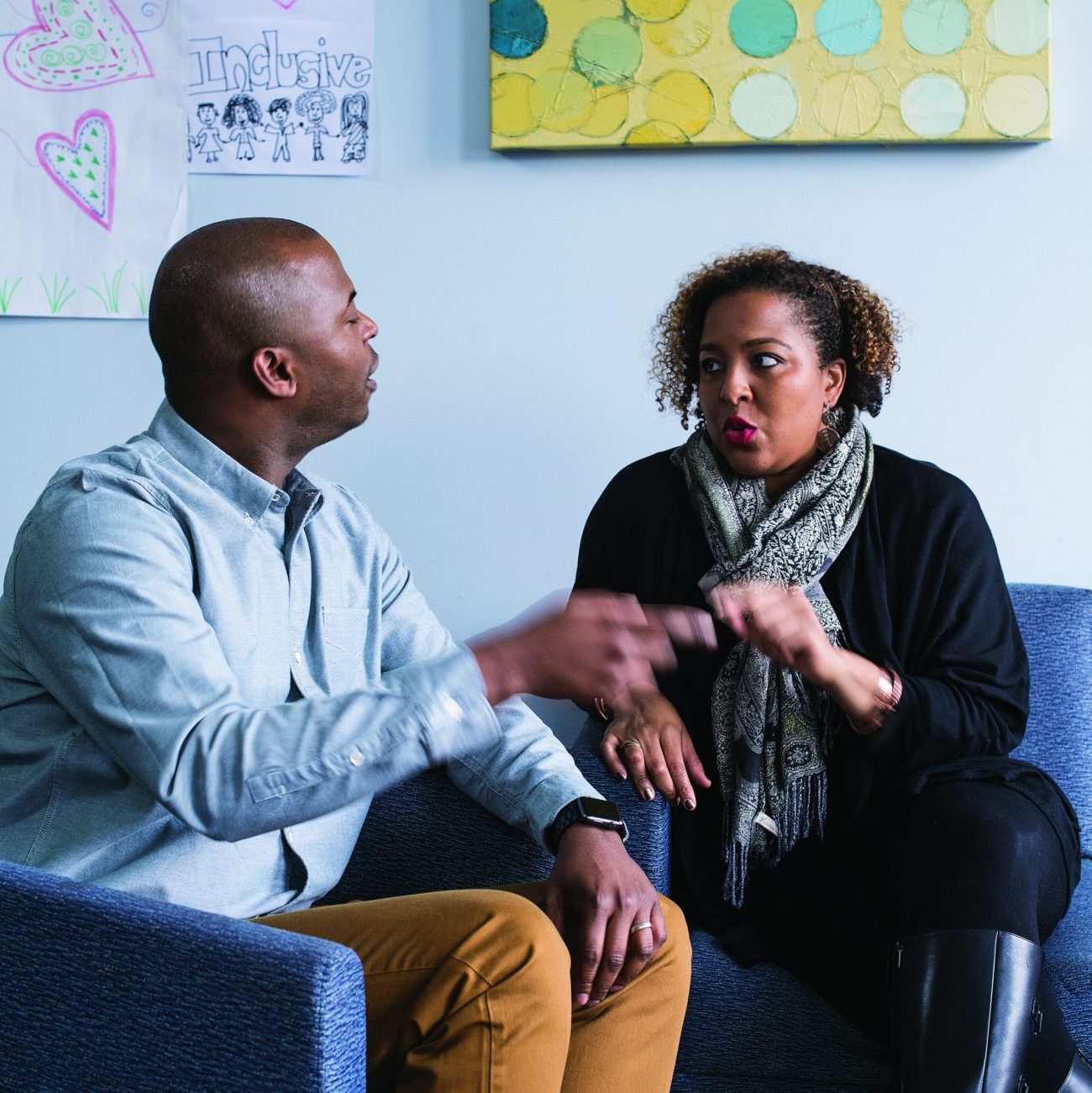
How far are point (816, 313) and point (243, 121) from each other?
3.22 feet

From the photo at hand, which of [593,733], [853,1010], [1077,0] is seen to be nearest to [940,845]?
[853,1010]

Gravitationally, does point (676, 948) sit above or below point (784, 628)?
below

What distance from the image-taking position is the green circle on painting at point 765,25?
193 centimetres

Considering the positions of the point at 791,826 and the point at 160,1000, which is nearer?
the point at 160,1000

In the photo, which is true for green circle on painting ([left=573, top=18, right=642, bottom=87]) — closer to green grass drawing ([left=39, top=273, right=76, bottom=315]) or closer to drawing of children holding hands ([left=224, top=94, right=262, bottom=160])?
drawing of children holding hands ([left=224, top=94, right=262, bottom=160])

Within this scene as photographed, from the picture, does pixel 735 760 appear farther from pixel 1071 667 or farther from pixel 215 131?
pixel 215 131

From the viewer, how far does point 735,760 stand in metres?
1.71

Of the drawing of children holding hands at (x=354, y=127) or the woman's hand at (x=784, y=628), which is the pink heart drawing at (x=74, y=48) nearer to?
the drawing of children holding hands at (x=354, y=127)

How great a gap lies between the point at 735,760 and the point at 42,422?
4.31ft

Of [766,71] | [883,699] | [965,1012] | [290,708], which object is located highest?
[766,71]

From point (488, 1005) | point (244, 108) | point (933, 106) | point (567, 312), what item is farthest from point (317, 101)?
point (488, 1005)

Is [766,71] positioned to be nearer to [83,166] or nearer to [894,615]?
[894,615]

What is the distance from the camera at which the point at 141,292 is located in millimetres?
2158

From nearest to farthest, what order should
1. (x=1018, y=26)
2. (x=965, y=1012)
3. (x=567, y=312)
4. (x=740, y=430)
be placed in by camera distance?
(x=965, y=1012) → (x=740, y=430) → (x=1018, y=26) → (x=567, y=312)
